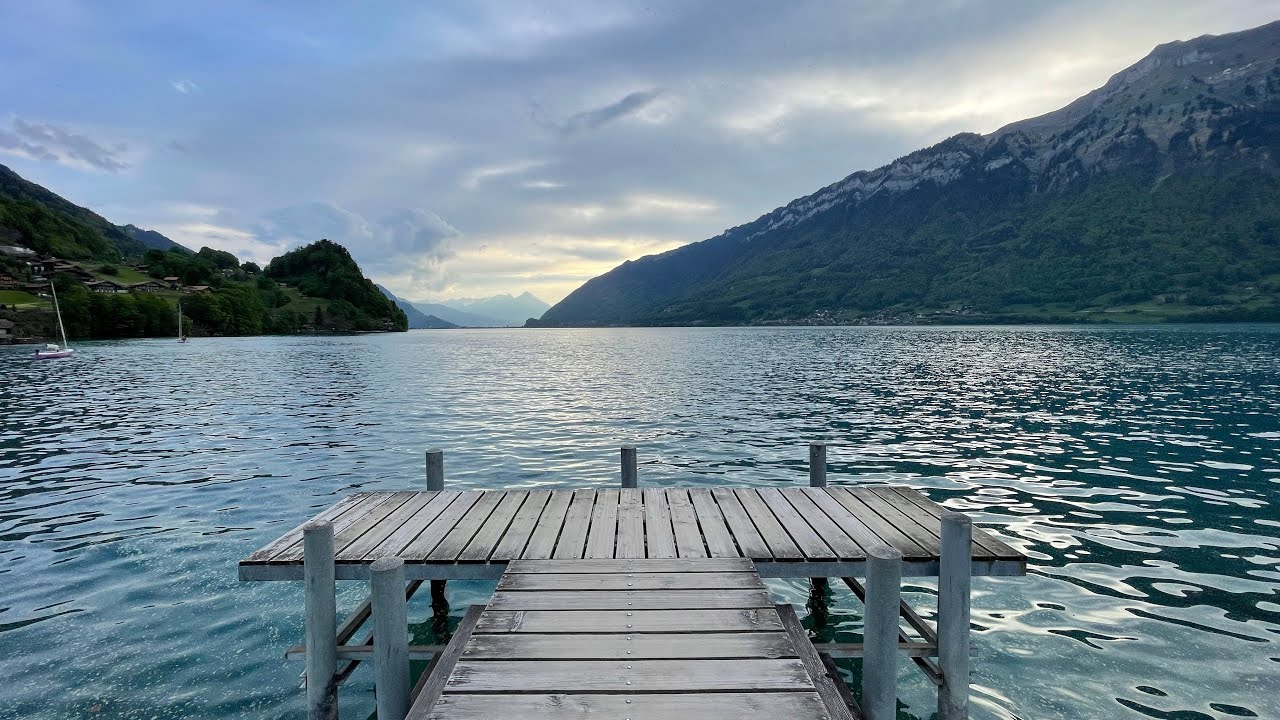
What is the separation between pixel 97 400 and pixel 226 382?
416 inches

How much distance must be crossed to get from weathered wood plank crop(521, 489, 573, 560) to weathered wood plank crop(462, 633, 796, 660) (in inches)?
66.9

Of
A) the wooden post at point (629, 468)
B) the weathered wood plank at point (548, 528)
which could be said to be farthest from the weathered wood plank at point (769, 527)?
the weathered wood plank at point (548, 528)

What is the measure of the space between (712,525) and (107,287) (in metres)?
177

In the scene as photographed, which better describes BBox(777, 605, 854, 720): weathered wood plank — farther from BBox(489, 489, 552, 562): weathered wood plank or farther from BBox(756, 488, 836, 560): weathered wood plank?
BBox(489, 489, 552, 562): weathered wood plank

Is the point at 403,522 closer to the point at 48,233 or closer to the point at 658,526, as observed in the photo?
the point at 658,526

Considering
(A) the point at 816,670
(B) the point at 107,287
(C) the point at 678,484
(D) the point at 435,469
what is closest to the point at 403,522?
(D) the point at 435,469

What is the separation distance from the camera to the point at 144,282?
147 metres

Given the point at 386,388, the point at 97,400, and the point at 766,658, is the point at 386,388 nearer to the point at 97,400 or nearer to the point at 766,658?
the point at 97,400

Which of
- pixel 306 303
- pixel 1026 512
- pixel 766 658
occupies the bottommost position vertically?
pixel 1026 512

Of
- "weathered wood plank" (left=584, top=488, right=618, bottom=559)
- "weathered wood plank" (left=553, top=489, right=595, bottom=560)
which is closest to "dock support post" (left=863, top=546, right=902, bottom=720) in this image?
"weathered wood plank" (left=584, top=488, right=618, bottom=559)

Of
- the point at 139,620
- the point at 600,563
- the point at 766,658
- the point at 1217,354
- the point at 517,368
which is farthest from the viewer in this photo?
the point at 517,368

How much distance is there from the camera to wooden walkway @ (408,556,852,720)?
416 cm

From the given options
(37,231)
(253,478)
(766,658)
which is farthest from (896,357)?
(37,231)

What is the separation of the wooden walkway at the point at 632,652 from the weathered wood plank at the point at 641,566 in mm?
22
